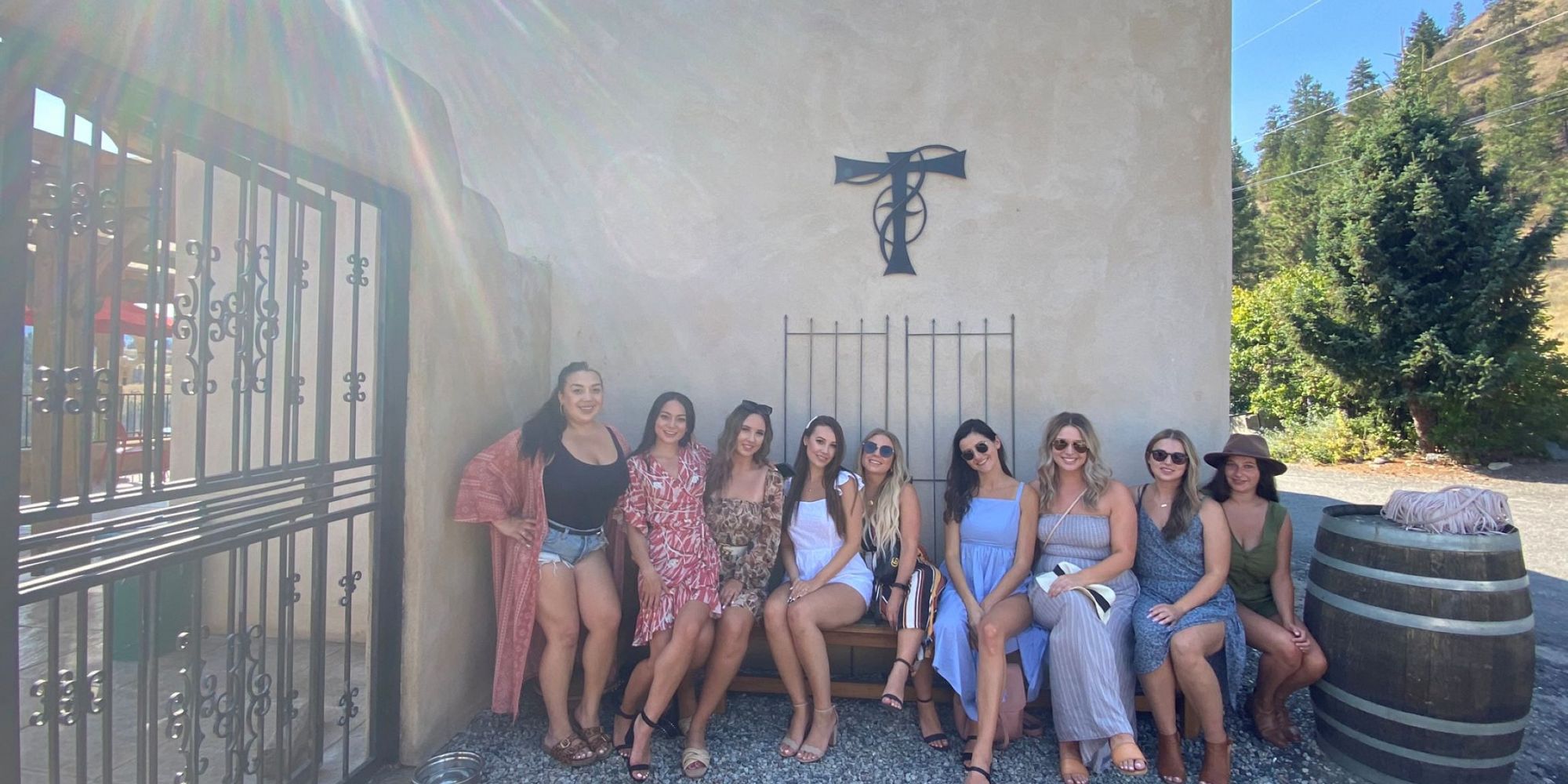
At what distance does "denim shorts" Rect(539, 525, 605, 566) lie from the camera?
9.67ft

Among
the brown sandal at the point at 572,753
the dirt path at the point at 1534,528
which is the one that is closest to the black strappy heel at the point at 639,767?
the brown sandal at the point at 572,753

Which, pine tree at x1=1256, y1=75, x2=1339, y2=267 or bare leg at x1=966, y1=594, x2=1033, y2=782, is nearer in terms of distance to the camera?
bare leg at x1=966, y1=594, x2=1033, y2=782

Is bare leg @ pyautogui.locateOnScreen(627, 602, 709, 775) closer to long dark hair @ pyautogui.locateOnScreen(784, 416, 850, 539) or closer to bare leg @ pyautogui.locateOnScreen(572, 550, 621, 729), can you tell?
bare leg @ pyautogui.locateOnScreen(572, 550, 621, 729)

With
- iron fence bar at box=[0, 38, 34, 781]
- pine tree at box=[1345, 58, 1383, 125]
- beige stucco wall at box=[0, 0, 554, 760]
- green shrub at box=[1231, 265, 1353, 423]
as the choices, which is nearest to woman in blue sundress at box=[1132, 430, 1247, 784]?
beige stucco wall at box=[0, 0, 554, 760]

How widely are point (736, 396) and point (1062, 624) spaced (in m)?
1.86

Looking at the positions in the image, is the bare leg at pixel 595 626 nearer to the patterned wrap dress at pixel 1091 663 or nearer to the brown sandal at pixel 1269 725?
the patterned wrap dress at pixel 1091 663

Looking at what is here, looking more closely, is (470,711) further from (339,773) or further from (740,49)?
(740,49)

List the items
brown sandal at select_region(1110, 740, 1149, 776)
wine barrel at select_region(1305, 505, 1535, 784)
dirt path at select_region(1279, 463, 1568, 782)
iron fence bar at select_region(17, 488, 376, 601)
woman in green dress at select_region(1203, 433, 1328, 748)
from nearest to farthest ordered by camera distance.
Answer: iron fence bar at select_region(17, 488, 376, 601), wine barrel at select_region(1305, 505, 1535, 784), brown sandal at select_region(1110, 740, 1149, 776), woman in green dress at select_region(1203, 433, 1328, 748), dirt path at select_region(1279, 463, 1568, 782)

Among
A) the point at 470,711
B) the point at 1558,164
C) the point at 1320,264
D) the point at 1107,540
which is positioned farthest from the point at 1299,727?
the point at 1558,164

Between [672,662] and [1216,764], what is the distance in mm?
1985

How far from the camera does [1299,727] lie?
3.13 metres

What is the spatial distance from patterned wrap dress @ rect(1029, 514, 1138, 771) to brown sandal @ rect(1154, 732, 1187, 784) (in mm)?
125

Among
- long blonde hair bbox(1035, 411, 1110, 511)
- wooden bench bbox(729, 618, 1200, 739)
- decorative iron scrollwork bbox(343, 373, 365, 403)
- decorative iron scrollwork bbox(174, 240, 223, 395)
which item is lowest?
wooden bench bbox(729, 618, 1200, 739)

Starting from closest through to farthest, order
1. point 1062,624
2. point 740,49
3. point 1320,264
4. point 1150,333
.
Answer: point 1062,624
point 1150,333
point 740,49
point 1320,264
